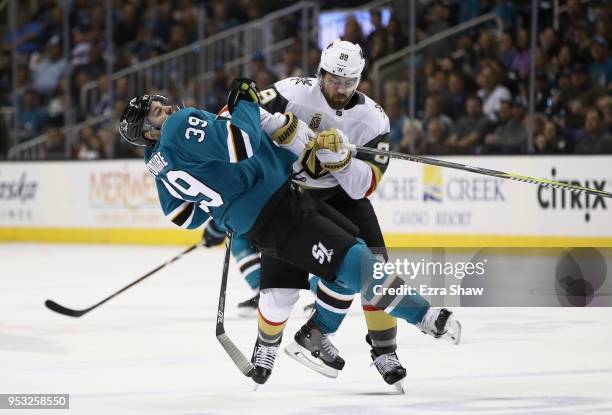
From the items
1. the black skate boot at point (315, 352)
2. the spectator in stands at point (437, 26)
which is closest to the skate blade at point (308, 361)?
the black skate boot at point (315, 352)

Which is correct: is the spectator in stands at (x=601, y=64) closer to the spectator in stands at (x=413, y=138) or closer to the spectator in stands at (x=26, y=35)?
the spectator in stands at (x=413, y=138)

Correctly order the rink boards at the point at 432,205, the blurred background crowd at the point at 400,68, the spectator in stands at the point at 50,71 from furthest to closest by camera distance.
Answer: the spectator in stands at the point at 50,71 → the blurred background crowd at the point at 400,68 → the rink boards at the point at 432,205

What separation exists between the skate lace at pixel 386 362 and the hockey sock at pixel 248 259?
201 centimetres

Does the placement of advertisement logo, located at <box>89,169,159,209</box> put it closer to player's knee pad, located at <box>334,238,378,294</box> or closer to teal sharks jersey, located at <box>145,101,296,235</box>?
teal sharks jersey, located at <box>145,101,296,235</box>

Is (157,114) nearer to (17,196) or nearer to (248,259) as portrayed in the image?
(248,259)

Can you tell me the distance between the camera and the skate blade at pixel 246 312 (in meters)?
6.06

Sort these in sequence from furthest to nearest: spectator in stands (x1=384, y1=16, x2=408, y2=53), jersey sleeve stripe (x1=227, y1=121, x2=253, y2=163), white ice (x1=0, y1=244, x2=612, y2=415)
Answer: spectator in stands (x1=384, y1=16, x2=408, y2=53), white ice (x1=0, y1=244, x2=612, y2=415), jersey sleeve stripe (x1=227, y1=121, x2=253, y2=163)

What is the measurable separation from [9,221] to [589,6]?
19.9ft

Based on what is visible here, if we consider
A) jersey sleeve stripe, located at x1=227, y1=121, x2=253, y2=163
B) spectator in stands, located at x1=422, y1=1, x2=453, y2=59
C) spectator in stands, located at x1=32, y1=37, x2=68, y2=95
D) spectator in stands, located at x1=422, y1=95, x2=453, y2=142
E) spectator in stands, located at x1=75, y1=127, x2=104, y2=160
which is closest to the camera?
jersey sleeve stripe, located at x1=227, y1=121, x2=253, y2=163

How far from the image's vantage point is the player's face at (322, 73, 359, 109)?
402 centimetres

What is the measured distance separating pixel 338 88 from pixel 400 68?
227 inches

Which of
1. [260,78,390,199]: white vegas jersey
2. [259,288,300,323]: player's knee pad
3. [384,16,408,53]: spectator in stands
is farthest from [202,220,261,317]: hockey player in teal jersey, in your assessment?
[384,16,408,53]: spectator in stands

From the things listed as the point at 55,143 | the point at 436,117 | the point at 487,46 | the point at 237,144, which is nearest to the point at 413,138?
the point at 436,117

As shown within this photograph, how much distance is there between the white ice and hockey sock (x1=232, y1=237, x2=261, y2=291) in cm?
25
